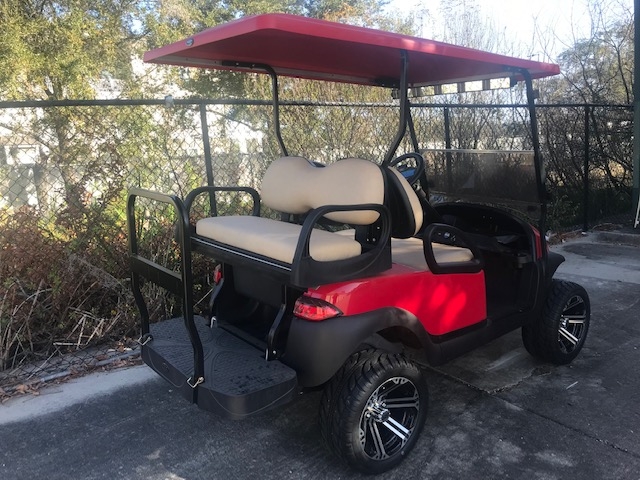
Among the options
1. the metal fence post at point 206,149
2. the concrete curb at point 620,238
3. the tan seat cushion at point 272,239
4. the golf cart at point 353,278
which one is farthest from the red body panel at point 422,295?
the concrete curb at point 620,238

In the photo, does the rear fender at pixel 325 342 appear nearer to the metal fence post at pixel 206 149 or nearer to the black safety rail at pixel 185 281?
the black safety rail at pixel 185 281

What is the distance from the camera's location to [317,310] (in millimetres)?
2154

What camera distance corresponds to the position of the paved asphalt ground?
231 centimetres

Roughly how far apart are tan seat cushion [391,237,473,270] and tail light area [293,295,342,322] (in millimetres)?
586

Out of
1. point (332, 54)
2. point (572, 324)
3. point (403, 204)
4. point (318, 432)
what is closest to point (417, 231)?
point (403, 204)

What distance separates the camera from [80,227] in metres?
3.67

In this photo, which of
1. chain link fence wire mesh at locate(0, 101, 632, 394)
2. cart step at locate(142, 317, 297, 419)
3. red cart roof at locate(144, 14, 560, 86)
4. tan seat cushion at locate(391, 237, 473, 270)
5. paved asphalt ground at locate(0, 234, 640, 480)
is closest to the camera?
red cart roof at locate(144, 14, 560, 86)

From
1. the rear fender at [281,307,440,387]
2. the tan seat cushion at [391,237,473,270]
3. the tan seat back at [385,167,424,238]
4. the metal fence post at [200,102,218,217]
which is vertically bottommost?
the rear fender at [281,307,440,387]

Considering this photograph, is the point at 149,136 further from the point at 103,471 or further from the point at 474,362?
the point at 474,362

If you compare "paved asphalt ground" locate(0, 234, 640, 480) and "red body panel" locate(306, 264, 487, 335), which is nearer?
"red body panel" locate(306, 264, 487, 335)

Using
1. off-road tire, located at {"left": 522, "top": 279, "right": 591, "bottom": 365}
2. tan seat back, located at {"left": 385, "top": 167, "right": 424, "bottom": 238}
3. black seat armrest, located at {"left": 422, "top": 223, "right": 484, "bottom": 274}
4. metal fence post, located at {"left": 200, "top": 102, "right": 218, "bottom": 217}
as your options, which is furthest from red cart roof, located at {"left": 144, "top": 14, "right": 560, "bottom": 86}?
off-road tire, located at {"left": 522, "top": 279, "right": 591, "bottom": 365}

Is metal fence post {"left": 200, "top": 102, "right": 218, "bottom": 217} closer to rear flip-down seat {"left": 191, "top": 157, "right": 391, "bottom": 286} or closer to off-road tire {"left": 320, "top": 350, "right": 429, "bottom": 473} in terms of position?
rear flip-down seat {"left": 191, "top": 157, "right": 391, "bottom": 286}

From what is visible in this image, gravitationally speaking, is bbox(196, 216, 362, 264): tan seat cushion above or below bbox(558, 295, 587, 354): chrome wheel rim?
above

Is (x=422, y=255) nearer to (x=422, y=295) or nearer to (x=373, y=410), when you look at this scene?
(x=422, y=295)
